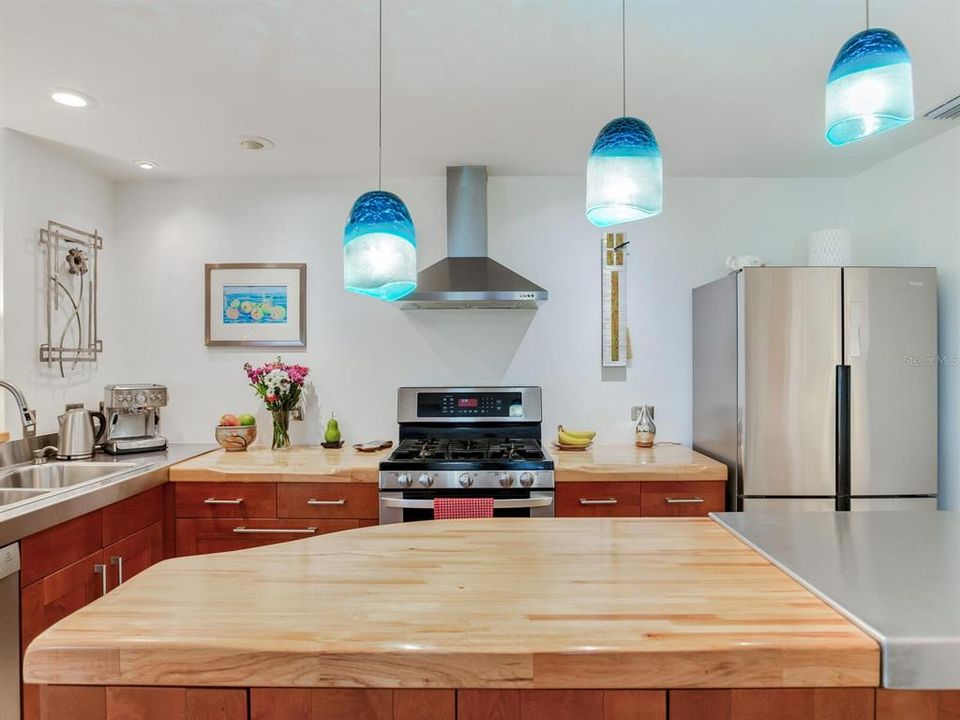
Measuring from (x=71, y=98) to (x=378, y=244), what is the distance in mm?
1870

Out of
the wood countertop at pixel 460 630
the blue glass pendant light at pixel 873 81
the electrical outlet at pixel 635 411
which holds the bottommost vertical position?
the wood countertop at pixel 460 630

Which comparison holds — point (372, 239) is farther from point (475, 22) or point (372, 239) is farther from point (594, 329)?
point (594, 329)

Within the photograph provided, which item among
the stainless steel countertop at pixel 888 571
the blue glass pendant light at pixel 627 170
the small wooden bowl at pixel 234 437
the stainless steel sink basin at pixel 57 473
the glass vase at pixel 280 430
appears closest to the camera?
the stainless steel countertop at pixel 888 571

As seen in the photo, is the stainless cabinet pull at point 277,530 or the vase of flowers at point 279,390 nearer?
the stainless cabinet pull at point 277,530

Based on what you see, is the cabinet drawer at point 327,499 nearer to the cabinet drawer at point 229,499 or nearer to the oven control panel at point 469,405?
the cabinet drawer at point 229,499

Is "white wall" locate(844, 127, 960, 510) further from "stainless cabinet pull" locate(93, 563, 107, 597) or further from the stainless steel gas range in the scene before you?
"stainless cabinet pull" locate(93, 563, 107, 597)

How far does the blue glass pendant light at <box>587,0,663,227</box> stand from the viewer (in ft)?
3.91

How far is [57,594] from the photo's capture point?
1.93 meters

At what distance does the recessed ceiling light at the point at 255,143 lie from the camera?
2.59 m

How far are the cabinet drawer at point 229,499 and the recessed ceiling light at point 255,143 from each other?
1.60 m

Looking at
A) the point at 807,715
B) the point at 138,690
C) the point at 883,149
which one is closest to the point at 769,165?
the point at 883,149

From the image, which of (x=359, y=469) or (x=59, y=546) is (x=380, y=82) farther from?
(x=59, y=546)

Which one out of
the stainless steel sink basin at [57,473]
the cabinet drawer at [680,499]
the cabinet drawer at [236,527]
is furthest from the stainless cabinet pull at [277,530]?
the cabinet drawer at [680,499]

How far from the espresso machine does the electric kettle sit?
5.3 inches
